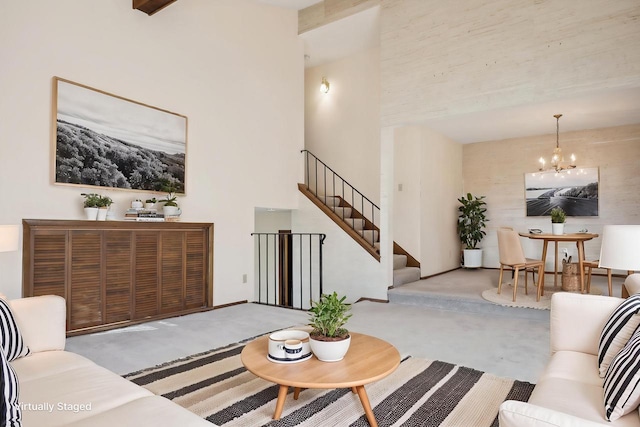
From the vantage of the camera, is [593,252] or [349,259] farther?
[593,252]

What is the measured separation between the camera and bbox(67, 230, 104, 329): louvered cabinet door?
3.86m

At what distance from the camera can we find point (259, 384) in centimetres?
264

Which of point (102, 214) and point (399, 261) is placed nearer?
point (102, 214)

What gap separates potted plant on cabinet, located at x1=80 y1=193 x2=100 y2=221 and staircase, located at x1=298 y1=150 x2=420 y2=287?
10.7ft

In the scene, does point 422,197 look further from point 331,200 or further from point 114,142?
point 114,142

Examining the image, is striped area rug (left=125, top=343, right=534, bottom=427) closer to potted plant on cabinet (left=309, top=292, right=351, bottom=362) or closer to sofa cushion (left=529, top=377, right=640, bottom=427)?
potted plant on cabinet (left=309, top=292, right=351, bottom=362)

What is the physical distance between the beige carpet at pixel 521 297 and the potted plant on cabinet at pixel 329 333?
11.1 ft

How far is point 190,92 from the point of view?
5.06 m

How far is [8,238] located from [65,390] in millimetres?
1754

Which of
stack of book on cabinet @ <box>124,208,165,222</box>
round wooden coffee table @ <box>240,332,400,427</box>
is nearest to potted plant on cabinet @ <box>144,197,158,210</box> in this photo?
stack of book on cabinet @ <box>124,208,165,222</box>

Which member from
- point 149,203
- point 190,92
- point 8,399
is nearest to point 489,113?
point 190,92

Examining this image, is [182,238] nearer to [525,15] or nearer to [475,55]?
[475,55]

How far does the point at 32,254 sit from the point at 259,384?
2.54 m

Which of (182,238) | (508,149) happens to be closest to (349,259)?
(182,238)
